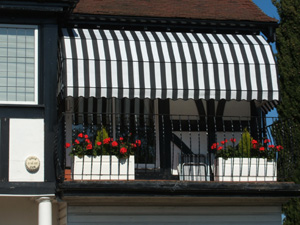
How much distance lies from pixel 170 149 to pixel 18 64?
12.9 feet

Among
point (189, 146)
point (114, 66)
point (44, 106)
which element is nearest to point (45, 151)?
point (44, 106)

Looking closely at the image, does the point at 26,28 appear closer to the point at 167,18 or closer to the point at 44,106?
the point at 44,106

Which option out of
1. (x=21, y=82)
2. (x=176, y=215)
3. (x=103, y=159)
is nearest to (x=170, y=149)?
(x=176, y=215)

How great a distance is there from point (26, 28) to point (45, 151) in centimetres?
272

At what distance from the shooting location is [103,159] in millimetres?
16422

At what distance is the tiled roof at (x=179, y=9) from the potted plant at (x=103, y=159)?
10.7 feet

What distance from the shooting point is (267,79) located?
17.8m

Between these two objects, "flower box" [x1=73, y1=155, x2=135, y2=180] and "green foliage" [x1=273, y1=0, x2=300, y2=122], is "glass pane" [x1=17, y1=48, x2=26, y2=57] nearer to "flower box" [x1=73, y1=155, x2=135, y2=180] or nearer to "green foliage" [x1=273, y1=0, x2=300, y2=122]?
"flower box" [x1=73, y1=155, x2=135, y2=180]

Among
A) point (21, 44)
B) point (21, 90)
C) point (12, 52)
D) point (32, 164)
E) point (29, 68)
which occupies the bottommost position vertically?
point (32, 164)

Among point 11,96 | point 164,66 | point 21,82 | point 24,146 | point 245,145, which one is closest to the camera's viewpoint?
point 24,146

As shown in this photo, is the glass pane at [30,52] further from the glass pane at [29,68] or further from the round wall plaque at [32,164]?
the round wall plaque at [32,164]

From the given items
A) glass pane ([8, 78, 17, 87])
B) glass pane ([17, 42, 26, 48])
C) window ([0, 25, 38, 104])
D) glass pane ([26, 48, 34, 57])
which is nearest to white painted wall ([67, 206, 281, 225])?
window ([0, 25, 38, 104])

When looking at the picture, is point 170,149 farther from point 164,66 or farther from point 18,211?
point 18,211

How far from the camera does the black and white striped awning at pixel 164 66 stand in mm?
16984
